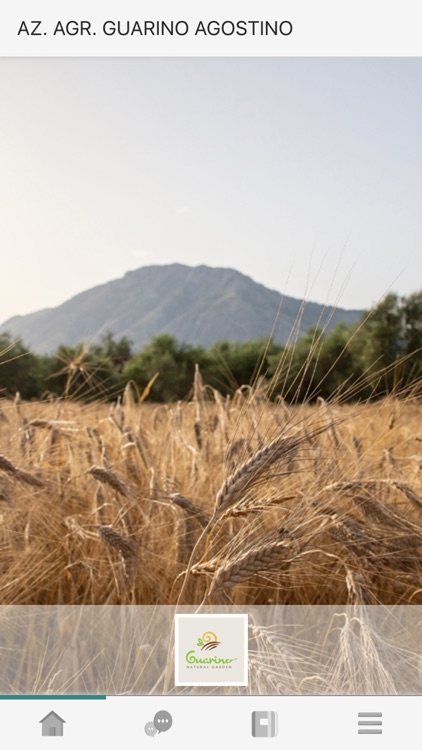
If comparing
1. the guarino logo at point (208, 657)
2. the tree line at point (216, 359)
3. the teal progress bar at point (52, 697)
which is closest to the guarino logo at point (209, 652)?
the guarino logo at point (208, 657)

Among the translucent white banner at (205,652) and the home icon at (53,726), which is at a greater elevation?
the translucent white banner at (205,652)

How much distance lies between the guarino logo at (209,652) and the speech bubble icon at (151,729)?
98 mm

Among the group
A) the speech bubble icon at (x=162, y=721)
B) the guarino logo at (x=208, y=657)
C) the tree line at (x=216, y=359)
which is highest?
the tree line at (x=216, y=359)

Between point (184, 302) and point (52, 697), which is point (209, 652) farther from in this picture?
point (184, 302)

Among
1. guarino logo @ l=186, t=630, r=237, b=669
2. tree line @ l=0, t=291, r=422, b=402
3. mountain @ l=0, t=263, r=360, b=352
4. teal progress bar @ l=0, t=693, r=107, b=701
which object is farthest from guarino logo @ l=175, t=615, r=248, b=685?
mountain @ l=0, t=263, r=360, b=352

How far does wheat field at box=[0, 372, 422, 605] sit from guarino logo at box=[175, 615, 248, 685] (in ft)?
0.21

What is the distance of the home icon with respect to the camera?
4.27ft

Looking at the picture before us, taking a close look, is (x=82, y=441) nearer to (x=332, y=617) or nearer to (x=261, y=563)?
(x=332, y=617)

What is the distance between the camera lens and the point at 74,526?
1803mm

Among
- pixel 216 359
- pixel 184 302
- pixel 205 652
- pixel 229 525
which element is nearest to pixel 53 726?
pixel 205 652

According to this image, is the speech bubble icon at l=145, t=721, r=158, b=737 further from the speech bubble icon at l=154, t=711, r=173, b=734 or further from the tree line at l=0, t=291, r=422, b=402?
the tree line at l=0, t=291, r=422, b=402

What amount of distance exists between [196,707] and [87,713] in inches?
8.4

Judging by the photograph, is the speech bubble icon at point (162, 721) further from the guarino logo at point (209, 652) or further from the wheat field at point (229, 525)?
the wheat field at point (229, 525)

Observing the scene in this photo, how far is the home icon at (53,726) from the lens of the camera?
1.30 m
